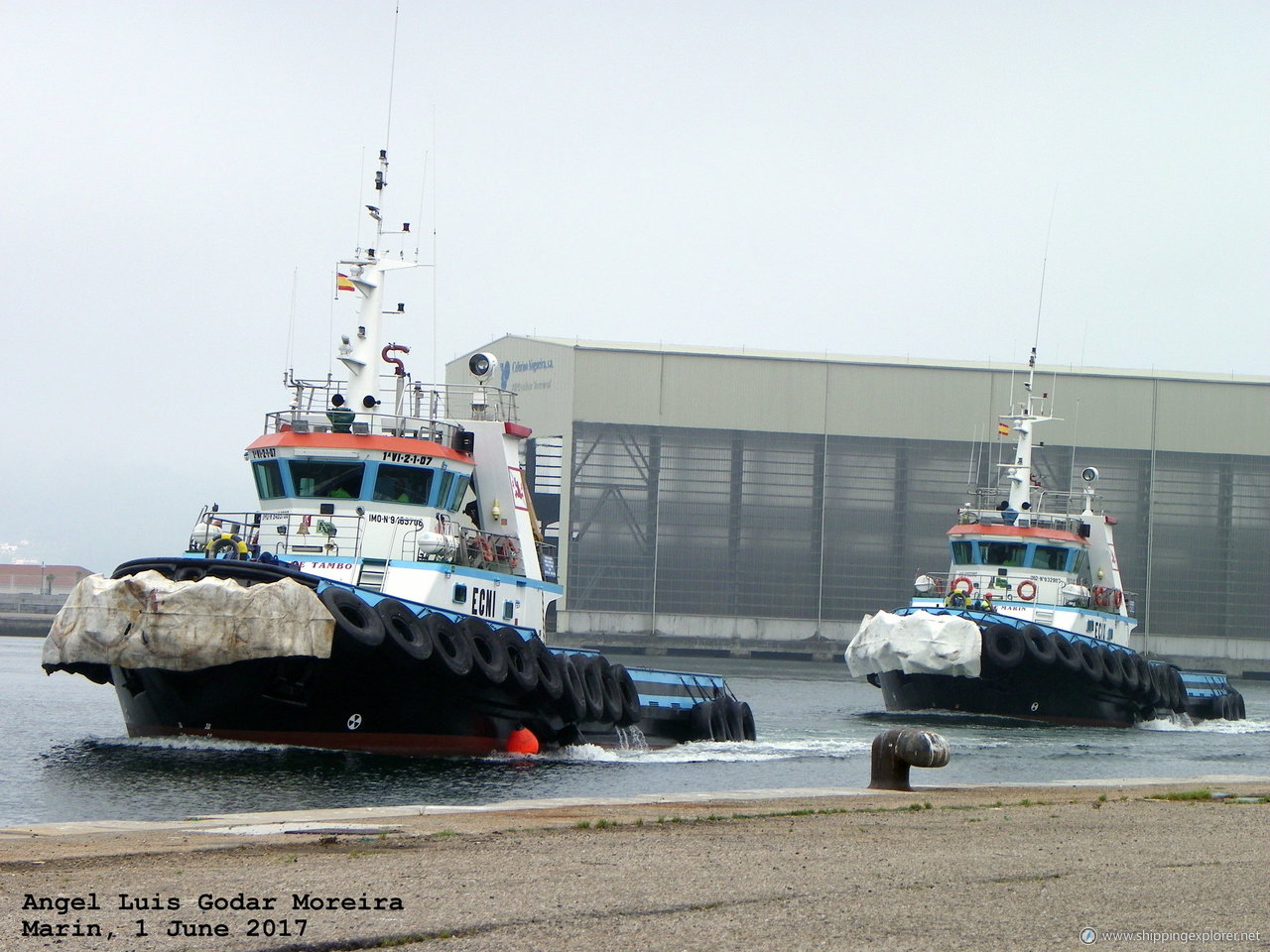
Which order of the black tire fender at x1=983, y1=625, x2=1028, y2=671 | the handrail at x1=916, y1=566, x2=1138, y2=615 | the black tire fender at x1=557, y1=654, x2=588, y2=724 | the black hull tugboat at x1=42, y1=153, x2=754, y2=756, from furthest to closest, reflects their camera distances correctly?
the handrail at x1=916, y1=566, x2=1138, y2=615, the black tire fender at x1=983, y1=625, x2=1028, y2=671, the black tire fender at x1=557, y1=654, x2=588, y2=724, the black hull tugboat at x1=42, y1=153, x2=754, y2=756

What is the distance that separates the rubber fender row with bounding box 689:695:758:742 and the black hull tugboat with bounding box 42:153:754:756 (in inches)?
1.7

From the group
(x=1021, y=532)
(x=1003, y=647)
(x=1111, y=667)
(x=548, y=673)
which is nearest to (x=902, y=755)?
(x=548, y=673)

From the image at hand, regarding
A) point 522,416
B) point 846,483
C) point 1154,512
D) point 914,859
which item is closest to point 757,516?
point 846,483

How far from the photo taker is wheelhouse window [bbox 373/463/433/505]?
58.1 feet

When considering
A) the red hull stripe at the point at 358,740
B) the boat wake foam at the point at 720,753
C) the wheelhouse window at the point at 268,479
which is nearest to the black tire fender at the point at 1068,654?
the boat wake foam at the point at 720,753

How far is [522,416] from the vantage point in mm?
63531

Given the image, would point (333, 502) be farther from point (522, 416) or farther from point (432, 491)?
point (522, 416)

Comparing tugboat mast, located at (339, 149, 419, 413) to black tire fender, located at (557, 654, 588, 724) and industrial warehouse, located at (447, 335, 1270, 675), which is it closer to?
black tire fender, located at (557, 654, 588, 724)

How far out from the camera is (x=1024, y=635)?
27.7 m

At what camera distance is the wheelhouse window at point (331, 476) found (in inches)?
695

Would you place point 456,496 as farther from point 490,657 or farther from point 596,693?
point 596,693

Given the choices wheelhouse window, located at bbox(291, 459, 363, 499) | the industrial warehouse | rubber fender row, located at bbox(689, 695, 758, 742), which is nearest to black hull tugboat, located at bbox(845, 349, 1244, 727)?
rubber fender row, located at bbox(689, 695, 758, 742)

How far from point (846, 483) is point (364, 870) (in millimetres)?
55587

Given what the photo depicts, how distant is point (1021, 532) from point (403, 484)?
55.3 feet
